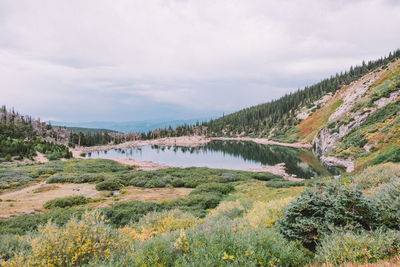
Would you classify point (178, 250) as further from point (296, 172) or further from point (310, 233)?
point (296, 172)

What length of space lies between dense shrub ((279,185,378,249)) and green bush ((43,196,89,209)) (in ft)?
68.4

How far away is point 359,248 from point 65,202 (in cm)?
2317

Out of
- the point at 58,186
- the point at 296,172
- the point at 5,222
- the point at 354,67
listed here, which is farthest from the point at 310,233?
the point at 354,67

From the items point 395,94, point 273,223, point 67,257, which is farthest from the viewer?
point 395,94

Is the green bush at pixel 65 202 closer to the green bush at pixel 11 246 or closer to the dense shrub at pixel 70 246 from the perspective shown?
the green bush at pixel 11 246

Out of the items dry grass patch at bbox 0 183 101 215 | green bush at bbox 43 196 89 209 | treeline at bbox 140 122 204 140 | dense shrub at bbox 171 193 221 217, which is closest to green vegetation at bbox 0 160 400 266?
dense shrub at bbox 171 193 221 217

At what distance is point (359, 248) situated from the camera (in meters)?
5.04

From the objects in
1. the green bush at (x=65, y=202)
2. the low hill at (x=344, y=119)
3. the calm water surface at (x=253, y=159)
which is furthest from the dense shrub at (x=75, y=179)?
the low hill at (x=344, y=119)

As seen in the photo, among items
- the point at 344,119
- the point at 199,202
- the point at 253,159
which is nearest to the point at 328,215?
the point at 199,202

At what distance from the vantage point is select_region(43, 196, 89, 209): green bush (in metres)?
20.1

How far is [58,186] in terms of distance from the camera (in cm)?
2917

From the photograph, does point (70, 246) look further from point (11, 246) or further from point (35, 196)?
point (35, 196)

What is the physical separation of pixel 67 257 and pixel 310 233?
685 centimetres

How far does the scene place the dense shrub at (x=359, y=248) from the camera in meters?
4.87
